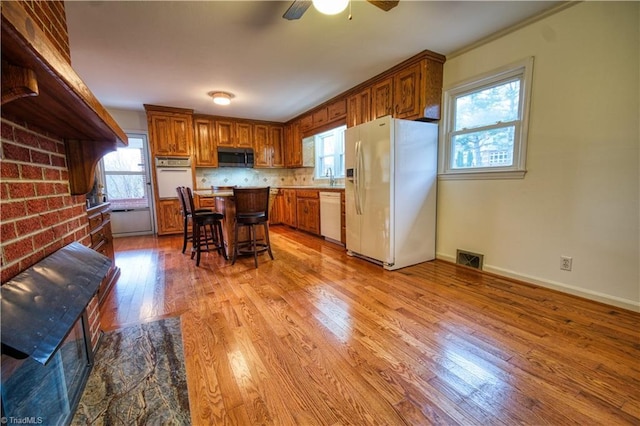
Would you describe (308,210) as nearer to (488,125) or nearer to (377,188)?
(377,188)

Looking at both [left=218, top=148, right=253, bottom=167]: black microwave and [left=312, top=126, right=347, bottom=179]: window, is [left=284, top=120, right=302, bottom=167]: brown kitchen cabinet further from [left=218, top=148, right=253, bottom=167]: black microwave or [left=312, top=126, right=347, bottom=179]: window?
[left=218, top=148, right=253, bottom=167]: black microwave

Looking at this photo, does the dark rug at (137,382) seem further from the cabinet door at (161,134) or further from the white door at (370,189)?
the cabinet door at (161,134)

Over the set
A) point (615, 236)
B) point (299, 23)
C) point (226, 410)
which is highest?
point (299, 23)

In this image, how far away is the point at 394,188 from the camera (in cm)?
292

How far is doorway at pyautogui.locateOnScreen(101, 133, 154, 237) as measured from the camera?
16.2ft

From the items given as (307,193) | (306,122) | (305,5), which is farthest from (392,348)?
(306,122)

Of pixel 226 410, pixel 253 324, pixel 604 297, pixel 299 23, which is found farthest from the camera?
pixel 299 23

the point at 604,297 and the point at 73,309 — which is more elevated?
the point at 73,309

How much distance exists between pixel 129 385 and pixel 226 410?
0.56m

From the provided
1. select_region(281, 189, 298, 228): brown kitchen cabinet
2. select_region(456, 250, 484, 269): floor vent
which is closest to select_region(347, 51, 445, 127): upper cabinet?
select_region(456, 250, 484, 269): floor vent

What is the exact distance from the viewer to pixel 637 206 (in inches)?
76.5

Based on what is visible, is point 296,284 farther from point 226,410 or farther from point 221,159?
point 221,159

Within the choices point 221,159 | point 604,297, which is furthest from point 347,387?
point 221,159

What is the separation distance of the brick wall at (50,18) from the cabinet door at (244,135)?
417cm
